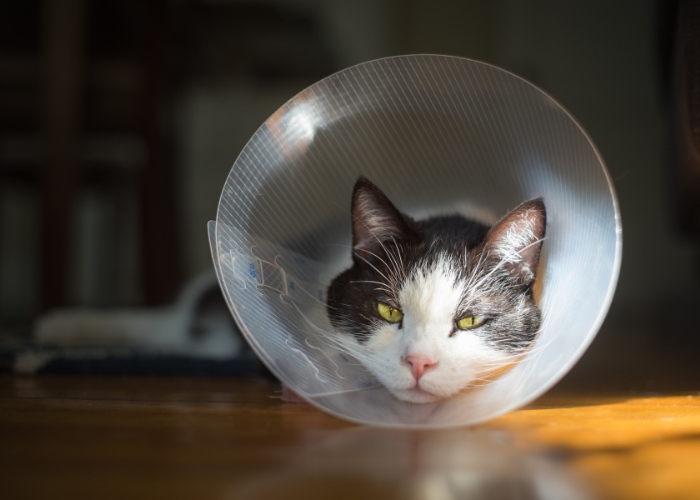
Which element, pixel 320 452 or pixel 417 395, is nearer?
pixel 320 452

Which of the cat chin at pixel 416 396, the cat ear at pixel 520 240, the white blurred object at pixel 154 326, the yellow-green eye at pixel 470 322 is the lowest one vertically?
the white blurred object at pixel 154 326

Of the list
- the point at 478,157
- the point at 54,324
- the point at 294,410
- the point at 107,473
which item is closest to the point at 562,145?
the point at 478,157

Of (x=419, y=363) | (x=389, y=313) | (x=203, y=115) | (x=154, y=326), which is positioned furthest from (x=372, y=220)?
(x=203, y=115)

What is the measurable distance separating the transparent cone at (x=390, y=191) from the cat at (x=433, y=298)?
3 centimetres

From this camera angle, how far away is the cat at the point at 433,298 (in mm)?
816

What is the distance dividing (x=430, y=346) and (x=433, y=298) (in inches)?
2.9

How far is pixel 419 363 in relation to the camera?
79 centimetres

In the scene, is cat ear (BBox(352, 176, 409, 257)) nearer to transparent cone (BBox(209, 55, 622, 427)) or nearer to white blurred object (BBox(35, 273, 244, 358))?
transparent cone (BBox(209, 55, 622, 427))

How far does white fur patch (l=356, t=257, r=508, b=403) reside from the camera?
802 millimetres

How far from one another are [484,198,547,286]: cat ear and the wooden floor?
0.64ft

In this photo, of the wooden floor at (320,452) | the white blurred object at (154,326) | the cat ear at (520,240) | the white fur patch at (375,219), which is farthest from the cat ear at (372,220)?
the white blurred object at (154,326)

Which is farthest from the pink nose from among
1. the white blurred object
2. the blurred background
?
the white blurred object

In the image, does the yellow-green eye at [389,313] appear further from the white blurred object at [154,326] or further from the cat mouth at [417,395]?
the white blurred object at [154,326]

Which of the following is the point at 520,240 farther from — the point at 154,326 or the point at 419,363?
the point at 154,326
